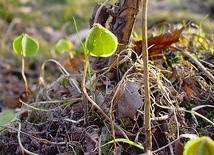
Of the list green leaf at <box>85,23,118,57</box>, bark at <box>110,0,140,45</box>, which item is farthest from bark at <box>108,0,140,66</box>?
green leaf at <box>85,23,118,57</box>

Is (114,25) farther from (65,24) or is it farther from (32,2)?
(32,2)

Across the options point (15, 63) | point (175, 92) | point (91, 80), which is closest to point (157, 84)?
point (175, 92)

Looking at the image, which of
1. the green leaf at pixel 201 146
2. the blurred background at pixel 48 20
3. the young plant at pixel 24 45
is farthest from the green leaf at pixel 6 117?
the blurred background at pixel 48 20

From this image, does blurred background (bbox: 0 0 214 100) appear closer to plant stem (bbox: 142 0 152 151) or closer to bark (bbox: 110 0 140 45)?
bark (bbox: 110 0 140 45)

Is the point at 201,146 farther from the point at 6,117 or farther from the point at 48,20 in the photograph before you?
the point at 48,20

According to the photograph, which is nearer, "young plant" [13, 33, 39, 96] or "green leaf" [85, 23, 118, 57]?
"green leaf" [85, 23, 118, 57]

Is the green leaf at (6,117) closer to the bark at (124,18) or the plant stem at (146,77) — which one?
Result: the bark at (124,18)
